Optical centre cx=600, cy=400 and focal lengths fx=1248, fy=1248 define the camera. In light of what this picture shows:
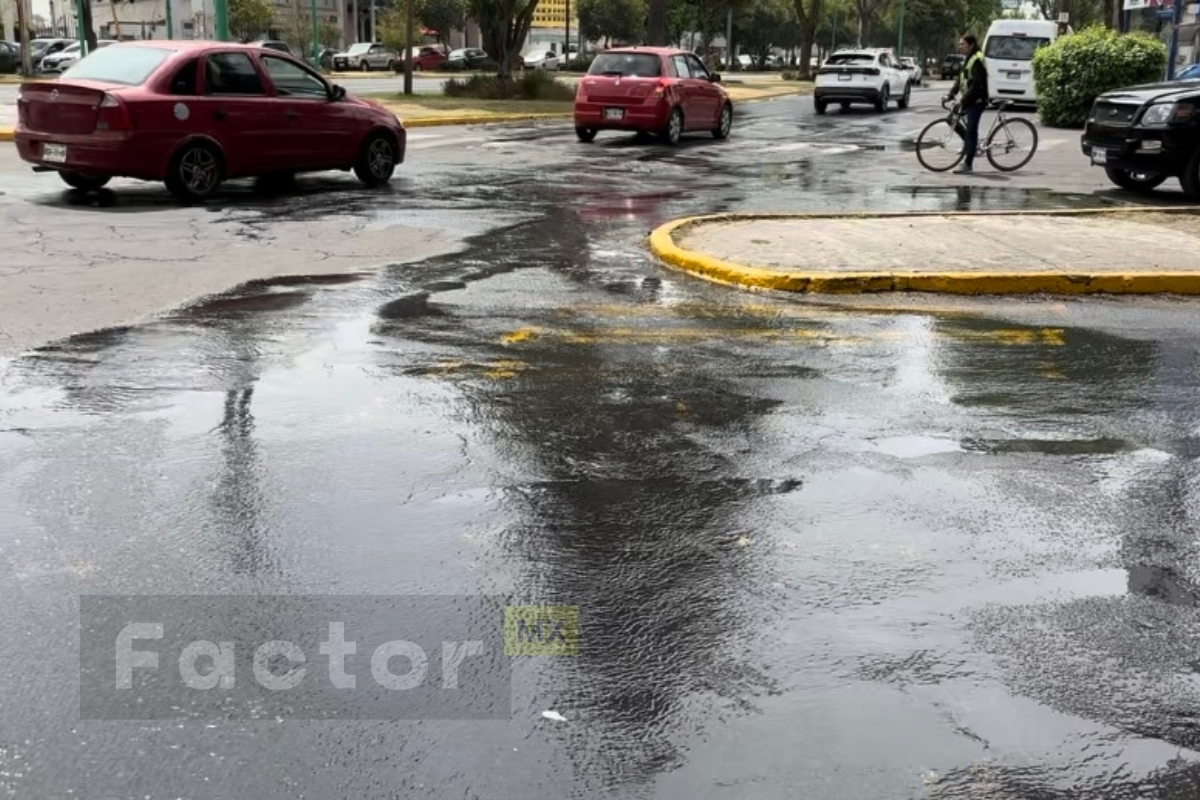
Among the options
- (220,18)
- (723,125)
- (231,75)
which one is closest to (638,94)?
(723,125)

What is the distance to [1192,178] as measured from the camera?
1445 cm

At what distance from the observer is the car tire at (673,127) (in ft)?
71.6

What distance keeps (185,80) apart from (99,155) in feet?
4.07

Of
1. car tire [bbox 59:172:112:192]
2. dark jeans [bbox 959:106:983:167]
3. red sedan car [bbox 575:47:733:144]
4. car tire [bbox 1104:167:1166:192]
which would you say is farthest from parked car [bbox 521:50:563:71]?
car tire [bbox 59:172:112:192]

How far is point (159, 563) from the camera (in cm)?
414

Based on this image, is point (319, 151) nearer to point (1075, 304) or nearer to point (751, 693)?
point (1075, 304)

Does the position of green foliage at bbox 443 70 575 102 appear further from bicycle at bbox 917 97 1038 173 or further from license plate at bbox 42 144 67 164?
license plate at bbox 42 144 67 164

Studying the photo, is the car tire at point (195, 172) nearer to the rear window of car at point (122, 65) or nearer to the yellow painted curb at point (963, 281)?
the rear window of car at point (122, 65)

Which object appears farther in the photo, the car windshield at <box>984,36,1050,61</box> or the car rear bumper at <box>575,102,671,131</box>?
the car windshield at <box>984,36,1050,61</box>

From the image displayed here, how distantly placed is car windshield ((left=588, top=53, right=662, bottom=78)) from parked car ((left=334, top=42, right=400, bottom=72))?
151 ft

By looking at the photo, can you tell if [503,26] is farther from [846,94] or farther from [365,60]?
[365,60]

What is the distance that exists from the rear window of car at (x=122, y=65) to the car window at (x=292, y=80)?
4.38 feet

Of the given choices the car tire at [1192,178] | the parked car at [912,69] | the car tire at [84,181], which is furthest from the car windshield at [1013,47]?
the car tire at [84,181]

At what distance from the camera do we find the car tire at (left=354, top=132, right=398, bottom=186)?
15289 millimetres
